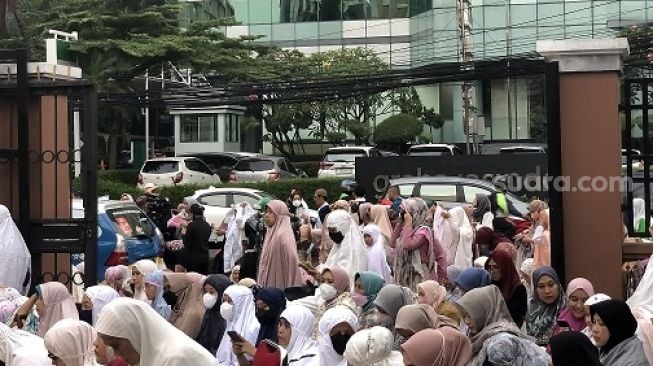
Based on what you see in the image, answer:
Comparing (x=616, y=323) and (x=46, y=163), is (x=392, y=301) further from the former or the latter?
(x=46, y=163)

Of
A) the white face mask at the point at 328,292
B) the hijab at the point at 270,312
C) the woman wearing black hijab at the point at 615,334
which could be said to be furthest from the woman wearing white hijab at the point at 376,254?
the woman wearing black hijab at the point at 615,334

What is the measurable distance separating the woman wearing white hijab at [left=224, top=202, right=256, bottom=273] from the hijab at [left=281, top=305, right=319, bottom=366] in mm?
7049

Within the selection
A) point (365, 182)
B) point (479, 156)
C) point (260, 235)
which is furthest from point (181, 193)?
point (260, 235)

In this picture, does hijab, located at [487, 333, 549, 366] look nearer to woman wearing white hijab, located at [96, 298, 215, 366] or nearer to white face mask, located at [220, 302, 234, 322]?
woman wearing white hijab, located at [96, 298, 215, 366]

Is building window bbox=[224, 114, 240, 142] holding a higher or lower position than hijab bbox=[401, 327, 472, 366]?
higher

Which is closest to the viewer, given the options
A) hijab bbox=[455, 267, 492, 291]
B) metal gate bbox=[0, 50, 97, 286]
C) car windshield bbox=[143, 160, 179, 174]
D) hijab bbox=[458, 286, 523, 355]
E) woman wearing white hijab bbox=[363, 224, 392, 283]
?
hijab bbox=[458, 286, 523, 355]

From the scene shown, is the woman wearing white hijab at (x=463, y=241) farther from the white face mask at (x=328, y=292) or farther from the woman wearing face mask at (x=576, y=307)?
the woman wearing face mask at (x=576, y=307)

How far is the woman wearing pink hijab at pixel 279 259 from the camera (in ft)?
33.0

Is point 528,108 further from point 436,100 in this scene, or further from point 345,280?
point 345,280

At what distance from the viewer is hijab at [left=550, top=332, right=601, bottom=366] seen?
4.66 m

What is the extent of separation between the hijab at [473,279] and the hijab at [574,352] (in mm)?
2399

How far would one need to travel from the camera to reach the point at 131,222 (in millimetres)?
13750

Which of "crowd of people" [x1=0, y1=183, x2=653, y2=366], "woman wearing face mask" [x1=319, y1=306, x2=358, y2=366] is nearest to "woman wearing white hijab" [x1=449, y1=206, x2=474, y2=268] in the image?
"crowd of people" [x1=0, y1=183, x2=653, y2=366]

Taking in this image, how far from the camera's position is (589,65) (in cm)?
819
